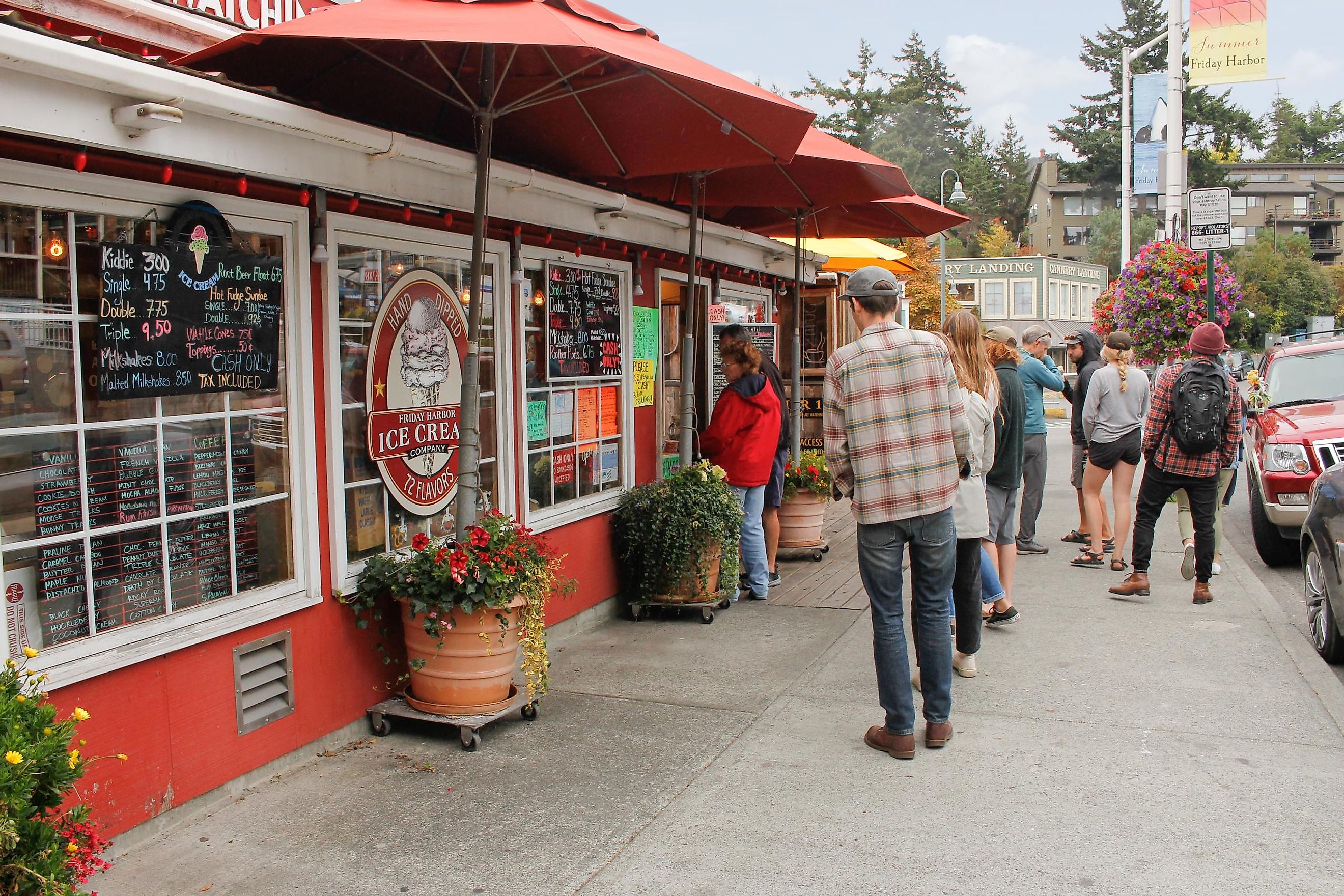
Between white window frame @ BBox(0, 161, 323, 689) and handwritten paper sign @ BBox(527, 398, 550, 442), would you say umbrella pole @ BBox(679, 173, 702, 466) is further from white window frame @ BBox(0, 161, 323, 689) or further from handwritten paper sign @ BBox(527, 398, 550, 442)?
white window frame @ BBox(0, 161, 323, 689)


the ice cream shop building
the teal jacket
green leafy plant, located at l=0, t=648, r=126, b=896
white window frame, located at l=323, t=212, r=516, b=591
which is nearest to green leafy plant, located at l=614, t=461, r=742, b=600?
the ice cream shop building

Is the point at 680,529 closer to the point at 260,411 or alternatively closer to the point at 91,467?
the point at 260,411

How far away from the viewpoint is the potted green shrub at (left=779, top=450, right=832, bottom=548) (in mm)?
8484

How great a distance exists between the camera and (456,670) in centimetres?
467

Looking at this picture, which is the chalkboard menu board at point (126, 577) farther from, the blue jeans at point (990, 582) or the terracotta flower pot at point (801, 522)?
the terracotta flower pot at point (801, 522)

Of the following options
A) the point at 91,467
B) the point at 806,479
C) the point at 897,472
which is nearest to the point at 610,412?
the point at 806,479

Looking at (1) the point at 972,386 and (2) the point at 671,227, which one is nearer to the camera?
(1) the point at 972,386

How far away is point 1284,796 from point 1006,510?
2666 mm

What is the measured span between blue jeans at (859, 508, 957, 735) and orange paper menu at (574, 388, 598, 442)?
262 cm

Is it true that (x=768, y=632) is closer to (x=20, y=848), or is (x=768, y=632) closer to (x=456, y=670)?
(x=456, y=670)

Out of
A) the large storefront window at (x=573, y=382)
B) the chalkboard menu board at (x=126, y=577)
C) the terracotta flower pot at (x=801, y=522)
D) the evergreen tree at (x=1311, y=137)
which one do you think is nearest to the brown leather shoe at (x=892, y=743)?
the large storefront window at (x=573, y=382)

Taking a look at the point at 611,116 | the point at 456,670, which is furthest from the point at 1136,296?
the point at 456,670

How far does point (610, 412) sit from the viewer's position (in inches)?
281

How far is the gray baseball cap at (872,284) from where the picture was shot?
450 centimetres
